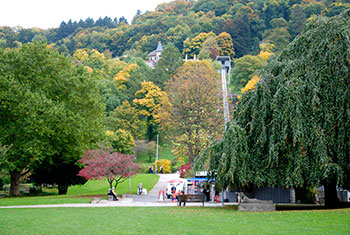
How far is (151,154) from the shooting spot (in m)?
61.6

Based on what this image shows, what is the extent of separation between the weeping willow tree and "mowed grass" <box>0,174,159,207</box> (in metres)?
12.0

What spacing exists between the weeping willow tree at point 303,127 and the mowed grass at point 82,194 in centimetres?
1202

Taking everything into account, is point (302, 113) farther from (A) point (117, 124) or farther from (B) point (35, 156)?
(A) point (117, 124)

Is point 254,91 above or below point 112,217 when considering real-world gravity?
above

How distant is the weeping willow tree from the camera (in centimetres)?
1712

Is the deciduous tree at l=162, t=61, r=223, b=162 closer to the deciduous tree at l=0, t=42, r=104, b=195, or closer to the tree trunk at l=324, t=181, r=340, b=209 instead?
the deciduous tree at l=0, t=42, r=104, b=195

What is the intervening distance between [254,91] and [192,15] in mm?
165767

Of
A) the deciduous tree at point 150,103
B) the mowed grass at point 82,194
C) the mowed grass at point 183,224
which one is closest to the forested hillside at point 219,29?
the deciduous tree at point 150,103

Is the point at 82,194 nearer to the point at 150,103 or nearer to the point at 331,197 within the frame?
the point at 331,197

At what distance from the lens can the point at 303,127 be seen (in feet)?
57.0

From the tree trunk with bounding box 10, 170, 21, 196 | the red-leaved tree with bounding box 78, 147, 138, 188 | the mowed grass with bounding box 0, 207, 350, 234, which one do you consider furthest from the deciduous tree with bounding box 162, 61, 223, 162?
the mowed grass with bounding box 0, 207, 350, 234

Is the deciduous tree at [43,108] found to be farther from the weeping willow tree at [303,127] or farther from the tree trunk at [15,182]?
the weeping willow tree at [303,127]

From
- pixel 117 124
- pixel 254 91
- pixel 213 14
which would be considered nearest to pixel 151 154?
pixel 117 124

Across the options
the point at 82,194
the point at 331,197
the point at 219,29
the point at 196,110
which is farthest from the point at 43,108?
the point at 219,29
